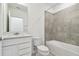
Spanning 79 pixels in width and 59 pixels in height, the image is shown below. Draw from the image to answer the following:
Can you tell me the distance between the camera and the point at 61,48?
1771 mm

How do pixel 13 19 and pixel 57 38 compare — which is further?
pixel 57 38

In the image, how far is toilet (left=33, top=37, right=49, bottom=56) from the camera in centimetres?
165

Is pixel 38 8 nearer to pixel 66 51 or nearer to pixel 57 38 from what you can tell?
pixel 57 38

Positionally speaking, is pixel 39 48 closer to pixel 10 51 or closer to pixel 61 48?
pixel 61 48

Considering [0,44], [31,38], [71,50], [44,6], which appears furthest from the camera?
[31,38]

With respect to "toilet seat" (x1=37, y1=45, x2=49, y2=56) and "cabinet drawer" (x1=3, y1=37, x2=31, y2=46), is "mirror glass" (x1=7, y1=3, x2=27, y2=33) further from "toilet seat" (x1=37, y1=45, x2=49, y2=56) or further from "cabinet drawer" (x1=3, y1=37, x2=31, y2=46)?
"toilet seat" (x1=37, y1=45, x2=49, y2=56)

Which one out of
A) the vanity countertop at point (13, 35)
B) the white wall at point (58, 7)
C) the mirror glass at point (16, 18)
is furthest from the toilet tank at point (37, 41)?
the white wall at point (58, 7)

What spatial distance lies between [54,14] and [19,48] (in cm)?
129

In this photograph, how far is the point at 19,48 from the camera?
1.64 m

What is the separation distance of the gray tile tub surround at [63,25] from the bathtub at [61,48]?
0.11 m

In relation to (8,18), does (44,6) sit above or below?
above

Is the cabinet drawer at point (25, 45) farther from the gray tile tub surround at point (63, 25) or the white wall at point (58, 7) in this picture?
the white wall at point (58, 7)

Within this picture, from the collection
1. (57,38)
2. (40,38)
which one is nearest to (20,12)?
(40,38)

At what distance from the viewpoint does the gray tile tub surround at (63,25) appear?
176 centimetres
